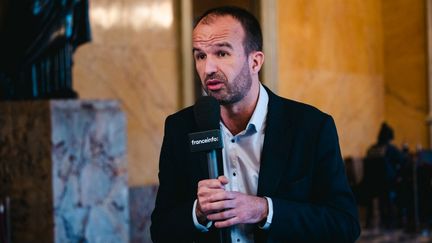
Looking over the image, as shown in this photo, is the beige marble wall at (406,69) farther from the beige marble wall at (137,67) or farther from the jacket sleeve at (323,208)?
the jacket sleeve at (323,208)

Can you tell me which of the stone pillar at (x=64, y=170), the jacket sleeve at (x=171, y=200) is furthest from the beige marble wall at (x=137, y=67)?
the jacket sleeve at (x=171, y=200)

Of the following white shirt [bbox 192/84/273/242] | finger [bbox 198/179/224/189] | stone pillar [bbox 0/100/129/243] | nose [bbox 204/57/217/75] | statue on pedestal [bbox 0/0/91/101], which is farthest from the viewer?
statue on pedestal [bbox 0/0/91/101]

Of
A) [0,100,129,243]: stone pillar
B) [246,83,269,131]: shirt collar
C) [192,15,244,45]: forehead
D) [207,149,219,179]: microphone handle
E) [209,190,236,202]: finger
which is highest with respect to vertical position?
[192,15,244,45]: forehead

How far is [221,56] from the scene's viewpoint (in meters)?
1.95

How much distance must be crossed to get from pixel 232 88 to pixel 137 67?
570 centimetres

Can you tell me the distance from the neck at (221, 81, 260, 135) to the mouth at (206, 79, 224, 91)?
0.44 feet

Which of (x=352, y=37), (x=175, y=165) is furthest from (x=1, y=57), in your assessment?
(x=352, y=37)

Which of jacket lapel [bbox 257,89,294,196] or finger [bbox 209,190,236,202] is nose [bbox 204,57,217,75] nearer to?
jacket lapel [bbox 257,89,294,196]

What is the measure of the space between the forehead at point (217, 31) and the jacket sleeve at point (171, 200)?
1.13 ft

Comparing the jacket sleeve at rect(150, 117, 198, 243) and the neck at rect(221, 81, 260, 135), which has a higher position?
the neck at rect(221, 81, 260, 135)

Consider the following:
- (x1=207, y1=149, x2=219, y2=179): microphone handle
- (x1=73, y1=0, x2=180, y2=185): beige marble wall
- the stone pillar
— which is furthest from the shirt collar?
(x1=73, y1=0, x2=180, y2=185): beige marble wall

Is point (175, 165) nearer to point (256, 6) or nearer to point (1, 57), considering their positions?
point (1, 57)

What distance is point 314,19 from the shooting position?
10.2 meters

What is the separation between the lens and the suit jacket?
1.94 m
